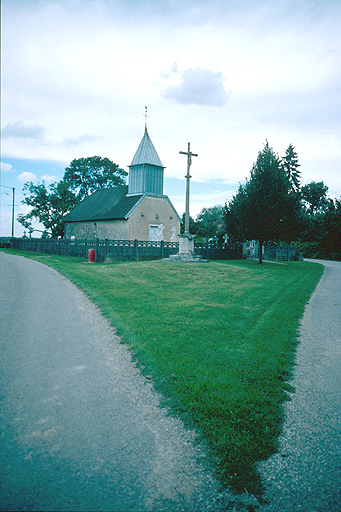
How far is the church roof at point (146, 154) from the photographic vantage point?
3512 cm

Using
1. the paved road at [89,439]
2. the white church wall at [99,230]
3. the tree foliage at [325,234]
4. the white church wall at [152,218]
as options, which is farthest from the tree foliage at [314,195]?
the paved road at [89,439]

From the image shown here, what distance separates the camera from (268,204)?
23781 millimetres

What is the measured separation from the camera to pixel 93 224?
37156 mm

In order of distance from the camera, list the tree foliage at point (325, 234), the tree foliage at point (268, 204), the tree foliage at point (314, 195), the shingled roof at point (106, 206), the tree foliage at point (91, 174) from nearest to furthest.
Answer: the tree foliage at point (268, 204), the shingled roof at point (106, 206), the tree foliage at point (325, 234), the tree foliage at point (91, 174), the tree foliage at point (314, 195)

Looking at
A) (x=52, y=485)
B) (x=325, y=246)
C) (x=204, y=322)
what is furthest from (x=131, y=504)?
(x=325, y=246)

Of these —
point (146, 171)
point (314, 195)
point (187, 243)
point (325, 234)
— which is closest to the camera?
point (187, 243)

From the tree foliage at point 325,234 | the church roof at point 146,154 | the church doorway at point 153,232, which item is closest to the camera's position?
the church doorway at point 153,232

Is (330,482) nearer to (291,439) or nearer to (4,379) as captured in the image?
(291,439)

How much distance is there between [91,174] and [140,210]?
108 ft

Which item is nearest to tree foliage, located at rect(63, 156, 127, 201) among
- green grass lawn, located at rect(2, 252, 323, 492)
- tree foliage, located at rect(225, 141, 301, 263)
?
tree foliage, located at rect(225, 141, 301, 263)

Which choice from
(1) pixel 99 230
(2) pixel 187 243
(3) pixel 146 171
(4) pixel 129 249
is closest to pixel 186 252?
(2) pixel 187 243

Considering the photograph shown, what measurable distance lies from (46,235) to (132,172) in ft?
57.0

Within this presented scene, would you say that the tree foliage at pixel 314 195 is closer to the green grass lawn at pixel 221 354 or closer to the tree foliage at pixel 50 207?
the tree foliage at pixel 50 207

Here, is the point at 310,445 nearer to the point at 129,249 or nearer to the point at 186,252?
the point at 186,252
